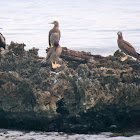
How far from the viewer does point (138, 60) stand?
14.3 metres

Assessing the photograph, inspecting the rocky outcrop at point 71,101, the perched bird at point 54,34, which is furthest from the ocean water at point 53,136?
the perched bird at point 54,34

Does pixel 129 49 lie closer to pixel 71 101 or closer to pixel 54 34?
pixel 54 34

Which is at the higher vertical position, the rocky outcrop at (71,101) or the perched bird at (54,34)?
the perched bird at (54,34)

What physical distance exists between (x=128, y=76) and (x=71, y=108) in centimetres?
263

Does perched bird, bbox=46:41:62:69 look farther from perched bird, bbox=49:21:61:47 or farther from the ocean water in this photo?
the ocean water

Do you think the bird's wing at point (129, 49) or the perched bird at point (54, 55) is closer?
the perched bird at point (54, 55)

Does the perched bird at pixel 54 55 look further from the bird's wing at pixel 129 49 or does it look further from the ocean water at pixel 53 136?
the ocean water at pixel 53 136

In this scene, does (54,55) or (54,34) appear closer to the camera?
(54,55)

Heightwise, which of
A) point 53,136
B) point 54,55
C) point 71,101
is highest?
point 54,55

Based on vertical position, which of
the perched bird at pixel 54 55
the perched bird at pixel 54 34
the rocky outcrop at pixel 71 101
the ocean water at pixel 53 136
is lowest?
the ocean water at pixel 53 136

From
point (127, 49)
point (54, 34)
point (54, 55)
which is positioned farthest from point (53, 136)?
point (54, 34)

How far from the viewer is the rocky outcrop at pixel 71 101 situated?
11883 millimetres

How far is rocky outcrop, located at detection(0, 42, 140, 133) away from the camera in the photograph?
39.0ft

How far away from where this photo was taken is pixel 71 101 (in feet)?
39.5
